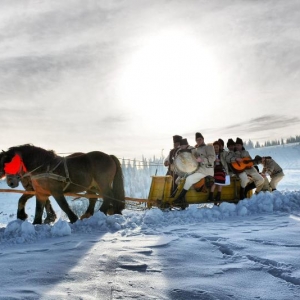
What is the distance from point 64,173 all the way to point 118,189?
1441 mm

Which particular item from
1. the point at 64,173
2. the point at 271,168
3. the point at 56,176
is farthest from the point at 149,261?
the point at 271,168

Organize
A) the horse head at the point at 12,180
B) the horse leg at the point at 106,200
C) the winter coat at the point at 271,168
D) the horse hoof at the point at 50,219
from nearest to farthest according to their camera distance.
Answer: the horse head at the point at 12,180 < the horse leg at the point at 106,200 < the horse hoof at the point at 50,219 < the winter coat at the point at 271,168

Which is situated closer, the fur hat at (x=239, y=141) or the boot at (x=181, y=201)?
the boot at (x=181, y=201)

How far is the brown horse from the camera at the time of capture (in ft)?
21.6

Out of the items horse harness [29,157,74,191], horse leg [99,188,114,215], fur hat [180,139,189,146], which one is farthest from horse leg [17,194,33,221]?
fur hat [180,139,189,146]

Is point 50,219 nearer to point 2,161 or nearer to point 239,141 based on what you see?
point 2,161

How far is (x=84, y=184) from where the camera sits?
7.19 meters

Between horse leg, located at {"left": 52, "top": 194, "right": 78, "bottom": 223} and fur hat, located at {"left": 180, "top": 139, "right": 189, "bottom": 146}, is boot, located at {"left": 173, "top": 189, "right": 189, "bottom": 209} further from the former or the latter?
horse leg, located at {"left": 52, "top": 194, "right": 78, "bottom": 223}

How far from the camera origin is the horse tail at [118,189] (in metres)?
7.62

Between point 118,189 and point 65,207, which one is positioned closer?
point 65,207

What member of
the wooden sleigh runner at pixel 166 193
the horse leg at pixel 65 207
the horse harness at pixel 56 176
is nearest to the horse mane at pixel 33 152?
the horse harness at pixel 56 176

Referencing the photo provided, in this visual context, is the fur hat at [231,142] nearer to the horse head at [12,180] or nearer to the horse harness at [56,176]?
the horse harness at [56,176]

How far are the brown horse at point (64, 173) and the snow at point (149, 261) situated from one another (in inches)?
57.6

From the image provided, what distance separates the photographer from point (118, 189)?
772cm
